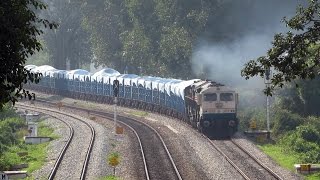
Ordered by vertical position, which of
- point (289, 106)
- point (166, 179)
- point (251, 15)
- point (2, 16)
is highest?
point (251, 15)

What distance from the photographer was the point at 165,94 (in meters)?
53.3

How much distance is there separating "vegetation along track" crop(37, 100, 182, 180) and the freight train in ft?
10.6

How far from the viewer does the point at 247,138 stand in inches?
1487

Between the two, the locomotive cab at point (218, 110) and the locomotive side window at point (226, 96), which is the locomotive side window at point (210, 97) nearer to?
the locomotive cab at point (218, 110)

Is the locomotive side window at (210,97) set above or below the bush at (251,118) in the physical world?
above

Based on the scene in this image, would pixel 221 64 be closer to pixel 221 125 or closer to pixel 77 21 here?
pixel 221 125

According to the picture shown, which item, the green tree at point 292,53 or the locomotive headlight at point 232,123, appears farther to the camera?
the locomotive headlight at point 232,123

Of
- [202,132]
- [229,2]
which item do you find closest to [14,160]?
[202,132]

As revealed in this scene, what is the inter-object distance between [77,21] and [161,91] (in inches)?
2253

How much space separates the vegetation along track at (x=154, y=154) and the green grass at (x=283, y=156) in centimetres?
548

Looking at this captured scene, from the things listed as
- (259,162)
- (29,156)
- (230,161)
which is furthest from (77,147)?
(259,162)

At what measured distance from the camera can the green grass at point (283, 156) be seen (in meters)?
26.1

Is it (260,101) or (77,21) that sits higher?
(77,21)

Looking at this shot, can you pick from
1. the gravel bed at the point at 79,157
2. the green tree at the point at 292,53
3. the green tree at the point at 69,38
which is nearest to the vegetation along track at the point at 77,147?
the gravel bed at the point at 79,157
